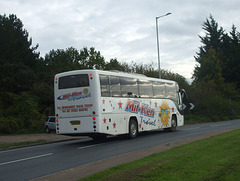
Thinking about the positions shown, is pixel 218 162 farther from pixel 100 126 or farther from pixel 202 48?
pixel 202 48

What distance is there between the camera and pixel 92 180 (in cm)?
710

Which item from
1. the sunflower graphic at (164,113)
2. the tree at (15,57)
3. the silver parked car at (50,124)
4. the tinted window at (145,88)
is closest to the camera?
the tinted window at (145,88)

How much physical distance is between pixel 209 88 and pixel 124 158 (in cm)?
4210

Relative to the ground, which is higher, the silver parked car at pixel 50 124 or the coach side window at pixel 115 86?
the coach side window at pixel 115 86

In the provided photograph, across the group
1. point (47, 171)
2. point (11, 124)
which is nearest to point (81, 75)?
point (47, 171)

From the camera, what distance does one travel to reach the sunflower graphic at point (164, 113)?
2226 cm

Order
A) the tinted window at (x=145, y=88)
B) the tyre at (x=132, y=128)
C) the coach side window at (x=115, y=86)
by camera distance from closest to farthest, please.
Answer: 1. the coach side window at (x=115, y=86)
2. the tyre at (x=132, y=128)
3. the tinted window at (x=145, y=88)

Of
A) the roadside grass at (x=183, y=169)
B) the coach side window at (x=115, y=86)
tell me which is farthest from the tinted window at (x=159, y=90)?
the roadside grass at (x=183, y=169)

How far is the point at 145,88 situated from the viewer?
20.5 m

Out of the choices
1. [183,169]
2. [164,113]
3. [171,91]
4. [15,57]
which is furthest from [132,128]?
[15,57]

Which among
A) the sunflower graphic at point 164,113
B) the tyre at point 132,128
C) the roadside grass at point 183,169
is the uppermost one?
the sunflower graphic at point 164,113

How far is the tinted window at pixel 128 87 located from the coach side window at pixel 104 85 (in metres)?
1.50

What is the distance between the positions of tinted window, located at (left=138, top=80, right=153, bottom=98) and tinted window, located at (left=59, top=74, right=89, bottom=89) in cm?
477

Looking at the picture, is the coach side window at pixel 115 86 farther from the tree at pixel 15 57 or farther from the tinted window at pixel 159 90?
the tree at pixel 15 57
